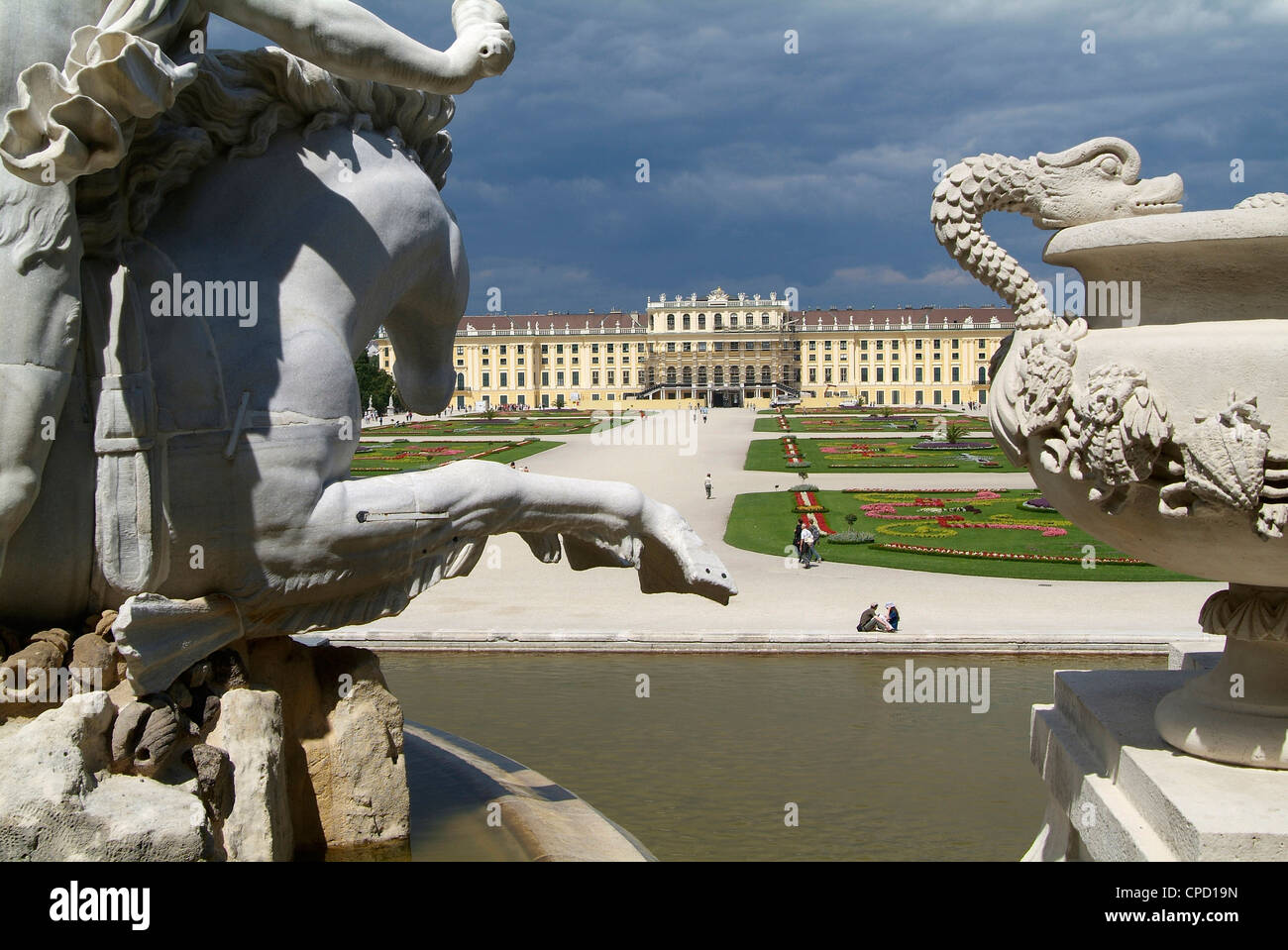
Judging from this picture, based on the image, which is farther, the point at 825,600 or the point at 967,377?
the point at 967,377

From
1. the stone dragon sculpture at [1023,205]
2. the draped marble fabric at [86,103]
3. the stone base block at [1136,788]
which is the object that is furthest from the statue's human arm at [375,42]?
the stone base block at [1136,788]

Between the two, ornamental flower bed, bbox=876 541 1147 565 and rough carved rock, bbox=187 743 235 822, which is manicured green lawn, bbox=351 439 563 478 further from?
rough carved rock, bbox=187 743 235 822

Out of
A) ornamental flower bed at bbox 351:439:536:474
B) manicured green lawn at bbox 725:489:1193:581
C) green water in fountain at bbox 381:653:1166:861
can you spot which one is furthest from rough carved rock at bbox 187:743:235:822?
ornamental flower bed at bbox 351:439:536:474

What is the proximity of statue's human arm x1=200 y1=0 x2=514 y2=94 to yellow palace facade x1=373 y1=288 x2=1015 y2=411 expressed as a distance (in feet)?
267

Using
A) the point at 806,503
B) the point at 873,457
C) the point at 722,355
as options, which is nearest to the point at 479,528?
the point at 806,503

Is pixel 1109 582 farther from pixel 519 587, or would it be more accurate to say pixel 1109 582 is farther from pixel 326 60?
pixel 326 60

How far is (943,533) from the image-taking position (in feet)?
49.2

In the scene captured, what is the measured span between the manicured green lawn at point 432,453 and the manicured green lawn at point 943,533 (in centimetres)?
761

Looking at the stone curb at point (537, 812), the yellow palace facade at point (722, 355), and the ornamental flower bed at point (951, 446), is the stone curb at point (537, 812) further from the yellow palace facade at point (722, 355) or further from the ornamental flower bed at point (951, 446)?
the yellow palace facade at point (722, 355)

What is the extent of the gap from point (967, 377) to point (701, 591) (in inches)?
3401

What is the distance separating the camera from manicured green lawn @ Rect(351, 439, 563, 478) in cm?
2516
